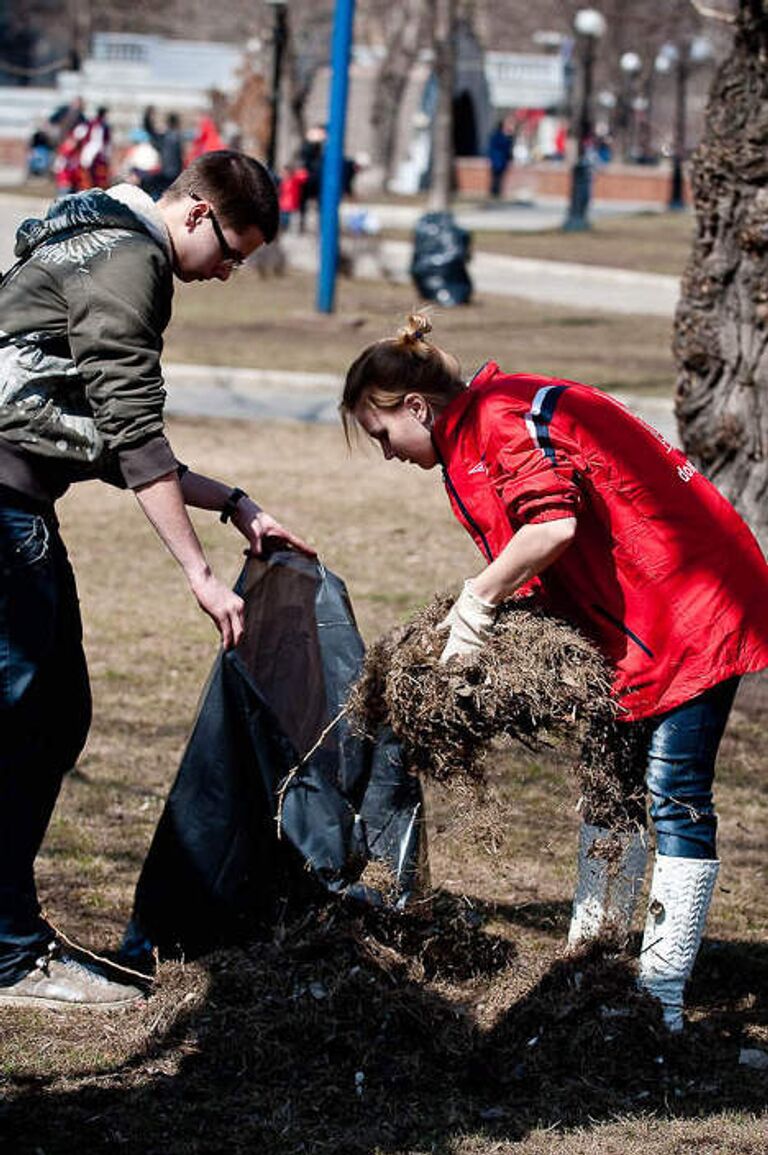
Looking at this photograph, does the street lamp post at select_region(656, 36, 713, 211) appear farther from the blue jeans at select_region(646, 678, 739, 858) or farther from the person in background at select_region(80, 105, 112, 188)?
the blue jeans at select_region(646, 678, 739, 858)

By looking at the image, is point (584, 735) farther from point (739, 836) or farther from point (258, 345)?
point (258, 345)

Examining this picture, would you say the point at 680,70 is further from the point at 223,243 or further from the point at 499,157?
the point at 223,243

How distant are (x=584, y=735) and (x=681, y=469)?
1.96 ft

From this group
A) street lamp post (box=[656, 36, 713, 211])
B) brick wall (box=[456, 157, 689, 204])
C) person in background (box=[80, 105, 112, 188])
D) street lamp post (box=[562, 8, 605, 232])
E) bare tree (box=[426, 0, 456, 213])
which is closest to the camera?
person in background (box=[80, 105, 112, 188])

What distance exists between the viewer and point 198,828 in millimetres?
4160

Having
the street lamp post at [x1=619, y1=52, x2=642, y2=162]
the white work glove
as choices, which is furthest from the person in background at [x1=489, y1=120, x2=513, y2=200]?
the white work glove

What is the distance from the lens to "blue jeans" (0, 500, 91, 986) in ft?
12.2

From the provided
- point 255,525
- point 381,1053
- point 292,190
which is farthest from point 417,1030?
point 292,190

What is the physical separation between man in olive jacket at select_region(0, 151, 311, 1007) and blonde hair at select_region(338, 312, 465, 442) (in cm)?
34

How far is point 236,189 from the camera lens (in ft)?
11.8

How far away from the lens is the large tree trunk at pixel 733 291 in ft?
21.4

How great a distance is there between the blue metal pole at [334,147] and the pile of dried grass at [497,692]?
1383 cm

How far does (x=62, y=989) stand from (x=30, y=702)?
2.29 feet

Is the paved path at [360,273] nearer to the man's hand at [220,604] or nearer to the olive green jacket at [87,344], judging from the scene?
the man's hand at [220,604]
